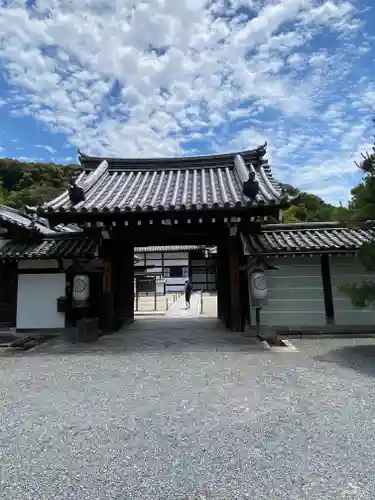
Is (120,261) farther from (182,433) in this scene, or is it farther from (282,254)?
(182,433)

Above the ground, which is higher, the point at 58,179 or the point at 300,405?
the point at 58,179

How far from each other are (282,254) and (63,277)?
610cm

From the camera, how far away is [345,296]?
9.16 m

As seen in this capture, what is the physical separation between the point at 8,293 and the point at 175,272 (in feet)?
66.5

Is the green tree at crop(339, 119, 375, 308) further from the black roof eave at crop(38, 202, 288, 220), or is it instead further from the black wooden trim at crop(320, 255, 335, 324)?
the black wooden trim at crop(320, 255, 335, 324)

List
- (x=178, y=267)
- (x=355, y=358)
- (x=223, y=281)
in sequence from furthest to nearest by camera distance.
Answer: (x=178, y=267)
(x=223, y=281)
(x=355, y=358)

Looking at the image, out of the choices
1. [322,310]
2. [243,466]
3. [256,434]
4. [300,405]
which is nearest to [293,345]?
[322,310]

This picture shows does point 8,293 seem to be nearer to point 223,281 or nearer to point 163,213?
point 163,213

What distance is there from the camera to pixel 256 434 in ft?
10.7

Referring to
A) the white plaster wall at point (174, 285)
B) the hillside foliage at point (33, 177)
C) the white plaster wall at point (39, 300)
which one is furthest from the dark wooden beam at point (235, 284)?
the hillside foliage at point (33, 177)

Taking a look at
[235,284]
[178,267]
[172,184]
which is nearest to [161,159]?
[172,184]

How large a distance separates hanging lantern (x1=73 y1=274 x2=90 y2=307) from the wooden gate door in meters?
2.35

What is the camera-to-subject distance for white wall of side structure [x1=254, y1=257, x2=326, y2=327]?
9.15 m

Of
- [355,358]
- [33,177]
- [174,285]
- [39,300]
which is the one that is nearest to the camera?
[355,358]
